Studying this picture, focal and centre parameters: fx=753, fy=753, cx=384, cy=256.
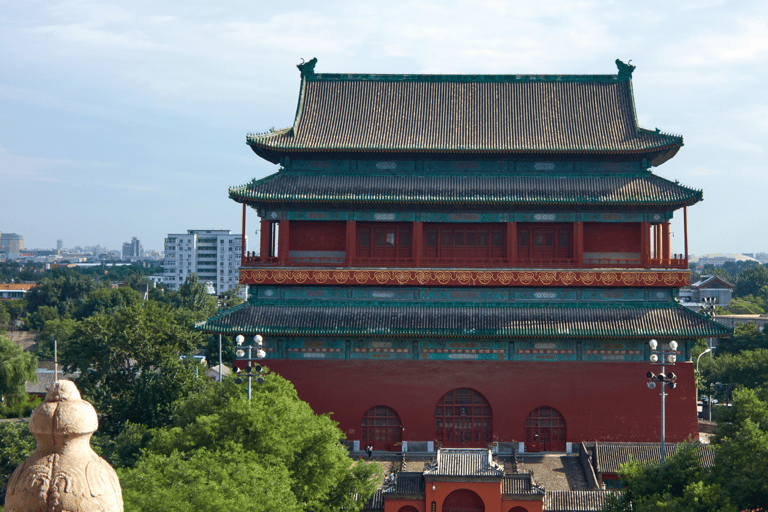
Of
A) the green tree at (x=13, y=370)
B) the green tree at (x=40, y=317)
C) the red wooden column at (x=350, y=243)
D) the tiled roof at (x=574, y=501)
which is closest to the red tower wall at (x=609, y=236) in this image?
the red wooden column at (x=350, y=243)

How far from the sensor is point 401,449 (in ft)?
109

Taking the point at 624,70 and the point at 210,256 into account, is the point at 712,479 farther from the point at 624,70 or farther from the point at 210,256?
the point at 210,256

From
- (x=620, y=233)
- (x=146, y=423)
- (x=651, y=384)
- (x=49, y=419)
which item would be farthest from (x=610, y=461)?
(x=49, y=419)

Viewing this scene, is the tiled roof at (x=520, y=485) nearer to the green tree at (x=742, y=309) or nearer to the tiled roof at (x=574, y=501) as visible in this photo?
the tiled roof at (x=574, y=501)

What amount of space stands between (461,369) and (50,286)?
89.1 metres

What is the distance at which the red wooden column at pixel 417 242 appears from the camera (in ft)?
112

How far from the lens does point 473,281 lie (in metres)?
33.7

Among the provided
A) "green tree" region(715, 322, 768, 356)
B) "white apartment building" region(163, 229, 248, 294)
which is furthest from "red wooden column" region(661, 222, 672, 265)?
"white apartment building" region(163, 229, 248, 294)

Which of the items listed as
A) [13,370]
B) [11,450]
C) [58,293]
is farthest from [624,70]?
[58,293]

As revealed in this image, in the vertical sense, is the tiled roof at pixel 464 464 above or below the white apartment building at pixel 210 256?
below

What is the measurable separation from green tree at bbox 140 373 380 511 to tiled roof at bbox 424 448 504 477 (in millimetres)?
3512

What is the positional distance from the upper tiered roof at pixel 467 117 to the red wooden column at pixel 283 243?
338 centimetres

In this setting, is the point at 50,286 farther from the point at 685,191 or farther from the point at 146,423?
the point at 685,191

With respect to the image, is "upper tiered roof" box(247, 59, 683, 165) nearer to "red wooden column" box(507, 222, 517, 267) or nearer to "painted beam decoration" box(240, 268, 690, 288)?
"red wooden column" box(507, 222, 517, 267)
